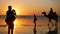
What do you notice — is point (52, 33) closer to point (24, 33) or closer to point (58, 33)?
point (58, 33)

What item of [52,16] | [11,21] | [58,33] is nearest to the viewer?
[11,21]

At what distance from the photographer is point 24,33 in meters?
Answer: 16.2

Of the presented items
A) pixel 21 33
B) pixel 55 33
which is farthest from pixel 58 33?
pixel 21 33

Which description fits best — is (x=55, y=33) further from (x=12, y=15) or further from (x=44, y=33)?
(x=12, y=15)

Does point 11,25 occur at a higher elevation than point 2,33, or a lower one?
higher

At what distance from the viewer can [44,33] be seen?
52.7 ft

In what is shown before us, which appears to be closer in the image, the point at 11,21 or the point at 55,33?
the point at 11,21

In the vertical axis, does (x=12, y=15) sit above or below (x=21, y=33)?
above

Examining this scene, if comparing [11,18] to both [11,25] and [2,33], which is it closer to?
[11,25]

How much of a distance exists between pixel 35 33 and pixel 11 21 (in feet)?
11.5

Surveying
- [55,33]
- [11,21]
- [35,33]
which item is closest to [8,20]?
[11,21]

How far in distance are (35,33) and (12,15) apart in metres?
3.52

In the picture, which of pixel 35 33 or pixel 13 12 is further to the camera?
pixel 35 33

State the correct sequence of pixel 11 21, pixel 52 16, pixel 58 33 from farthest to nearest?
pixel 52 16, pixel 58 33, pixel 11 21
